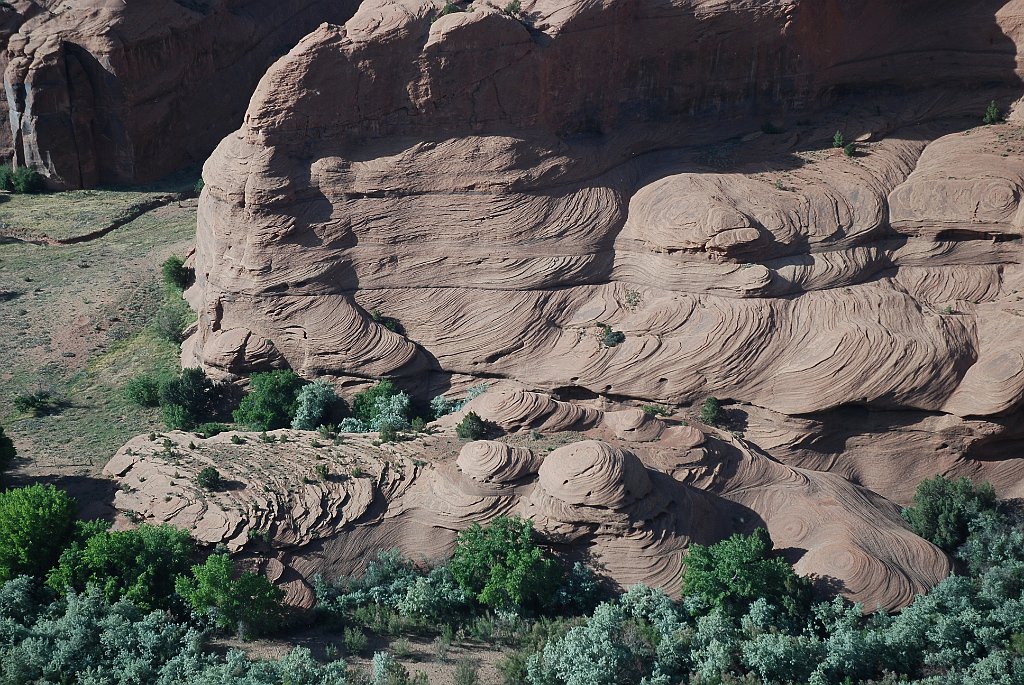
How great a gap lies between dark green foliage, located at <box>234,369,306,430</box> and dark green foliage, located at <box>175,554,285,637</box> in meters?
7.64

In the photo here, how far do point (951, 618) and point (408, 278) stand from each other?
64.1 feet

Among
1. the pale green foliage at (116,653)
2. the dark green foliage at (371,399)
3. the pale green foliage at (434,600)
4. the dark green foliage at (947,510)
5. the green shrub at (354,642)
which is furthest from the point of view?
the dark green foliage at (371,399)

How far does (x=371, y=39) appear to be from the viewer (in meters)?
37.1

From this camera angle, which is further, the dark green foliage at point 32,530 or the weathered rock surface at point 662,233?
the weathered rock surface at point 662,233

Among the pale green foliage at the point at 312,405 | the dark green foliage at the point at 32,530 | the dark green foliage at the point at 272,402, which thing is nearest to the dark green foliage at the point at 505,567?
the pale green foliage at the point at 312,405

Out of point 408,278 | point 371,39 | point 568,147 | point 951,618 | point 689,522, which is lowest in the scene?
point 951,618

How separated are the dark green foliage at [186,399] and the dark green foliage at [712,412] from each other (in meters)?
16.6

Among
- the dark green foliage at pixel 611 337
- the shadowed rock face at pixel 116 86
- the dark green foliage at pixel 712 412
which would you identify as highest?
the shadowed rock face at pixel 116 86

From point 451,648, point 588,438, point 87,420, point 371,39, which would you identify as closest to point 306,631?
point 451,648

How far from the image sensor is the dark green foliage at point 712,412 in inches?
1425

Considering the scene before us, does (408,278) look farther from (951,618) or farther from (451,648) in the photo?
(951,618)

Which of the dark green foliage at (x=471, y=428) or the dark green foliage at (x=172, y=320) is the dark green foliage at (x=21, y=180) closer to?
the dark green foliage at (x=172, y=320)

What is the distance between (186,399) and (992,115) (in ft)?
96.0

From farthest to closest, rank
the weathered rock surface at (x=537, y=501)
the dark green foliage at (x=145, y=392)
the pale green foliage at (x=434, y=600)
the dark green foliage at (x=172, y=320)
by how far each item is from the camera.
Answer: the dark green foliage at (x=172, y=320)
the dark green foliage at (x=145, y=392)
the weathered rock surface at (x=537, y=501)
the pale green foliage at (x=434, y=600)
